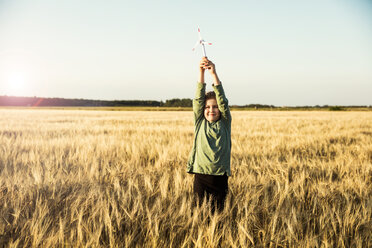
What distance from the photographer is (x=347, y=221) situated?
167cm

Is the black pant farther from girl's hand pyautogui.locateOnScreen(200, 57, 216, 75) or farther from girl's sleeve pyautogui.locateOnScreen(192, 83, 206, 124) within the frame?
girl's hand pyautogui.locateOnScreen(200, 57, 216, 75)

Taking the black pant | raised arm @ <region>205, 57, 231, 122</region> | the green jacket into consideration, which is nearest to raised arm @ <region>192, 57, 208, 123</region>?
the green jacket

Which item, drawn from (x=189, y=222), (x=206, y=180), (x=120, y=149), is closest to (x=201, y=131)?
(x=206, y=180)

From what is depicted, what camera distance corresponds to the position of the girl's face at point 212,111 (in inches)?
81.4

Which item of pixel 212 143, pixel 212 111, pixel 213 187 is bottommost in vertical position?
pixel 213 187

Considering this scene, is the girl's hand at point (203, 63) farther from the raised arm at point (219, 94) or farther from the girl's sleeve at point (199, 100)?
the girl's sleeve at point (199, 100)

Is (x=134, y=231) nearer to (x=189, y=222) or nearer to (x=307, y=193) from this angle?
(x=189, y=222)

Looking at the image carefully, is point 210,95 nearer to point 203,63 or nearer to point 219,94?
point 219,94

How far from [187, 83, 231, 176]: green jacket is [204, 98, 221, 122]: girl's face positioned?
3 cm

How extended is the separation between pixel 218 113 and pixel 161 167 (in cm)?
138

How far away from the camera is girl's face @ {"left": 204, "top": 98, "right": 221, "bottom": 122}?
2.07 m

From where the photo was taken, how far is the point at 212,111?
2.06 meters

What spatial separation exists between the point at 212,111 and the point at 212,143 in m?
0.25

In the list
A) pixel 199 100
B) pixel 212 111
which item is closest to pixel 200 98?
pixel 199 100
